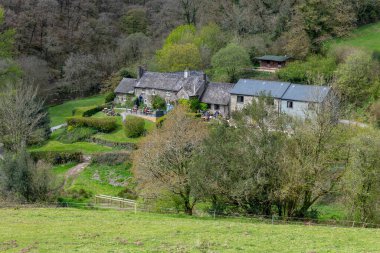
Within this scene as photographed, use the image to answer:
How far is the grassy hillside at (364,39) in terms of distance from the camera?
67.2 meters

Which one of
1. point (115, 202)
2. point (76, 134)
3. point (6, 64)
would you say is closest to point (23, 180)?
point (115, 202)

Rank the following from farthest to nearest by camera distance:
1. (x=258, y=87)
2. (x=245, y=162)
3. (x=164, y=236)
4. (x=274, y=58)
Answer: (x=274, y=58) → (x=258, y=87) → (x=245, y=162) → (x=164, y=236)

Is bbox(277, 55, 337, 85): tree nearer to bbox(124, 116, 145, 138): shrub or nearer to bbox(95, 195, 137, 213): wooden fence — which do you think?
bbox(124, 116, 145, 138): shrub

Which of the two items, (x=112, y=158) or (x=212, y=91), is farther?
(x=212, y=91)

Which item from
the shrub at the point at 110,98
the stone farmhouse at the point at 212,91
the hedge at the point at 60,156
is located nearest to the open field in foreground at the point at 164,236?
the hedge at the point at 60,156

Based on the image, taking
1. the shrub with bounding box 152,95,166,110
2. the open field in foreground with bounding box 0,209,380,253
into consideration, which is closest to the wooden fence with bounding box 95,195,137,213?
the open field in foreground with bounding box 0,209,380,253

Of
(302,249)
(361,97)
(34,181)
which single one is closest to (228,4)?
(361,97)

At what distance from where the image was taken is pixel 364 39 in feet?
236

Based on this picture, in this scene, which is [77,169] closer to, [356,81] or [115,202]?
[115,202]

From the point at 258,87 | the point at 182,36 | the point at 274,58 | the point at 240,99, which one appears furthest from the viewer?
the point at 182,36

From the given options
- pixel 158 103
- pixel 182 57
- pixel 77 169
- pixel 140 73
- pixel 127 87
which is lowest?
pixel 77 169

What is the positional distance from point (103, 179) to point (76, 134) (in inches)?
481

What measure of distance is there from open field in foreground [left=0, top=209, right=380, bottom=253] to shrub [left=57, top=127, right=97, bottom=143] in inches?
1035

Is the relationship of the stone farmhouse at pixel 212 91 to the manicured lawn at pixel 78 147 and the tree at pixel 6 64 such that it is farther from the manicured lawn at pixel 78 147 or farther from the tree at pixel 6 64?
the tree at pixel 6 64
